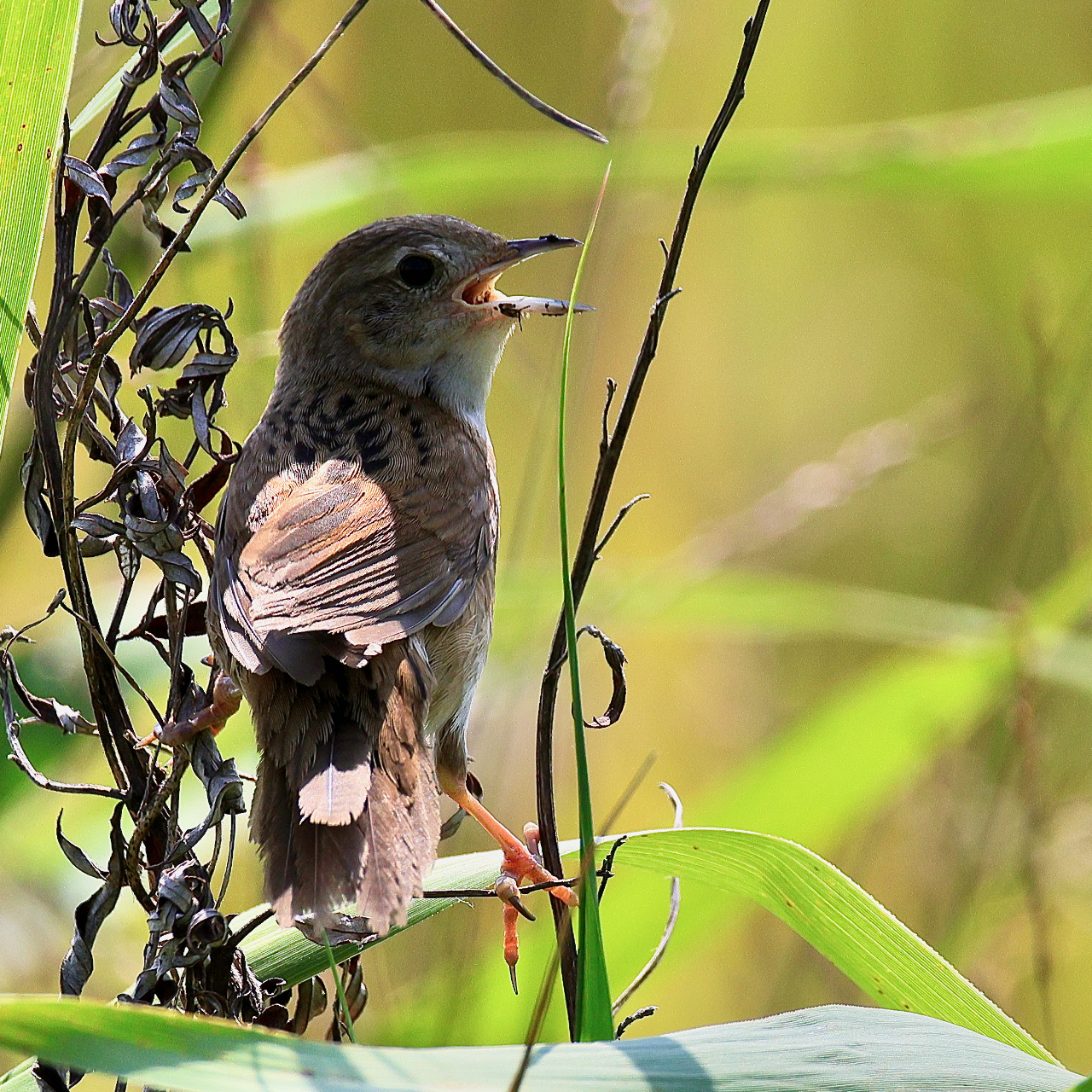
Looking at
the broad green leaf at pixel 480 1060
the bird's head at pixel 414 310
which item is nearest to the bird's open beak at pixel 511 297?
the bird's head at pixel 414 310

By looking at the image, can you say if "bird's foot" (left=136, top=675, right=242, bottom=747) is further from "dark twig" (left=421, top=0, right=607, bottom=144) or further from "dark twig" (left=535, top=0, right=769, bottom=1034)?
"dark twig" (left=421, top=0, right=607, bottom=144)

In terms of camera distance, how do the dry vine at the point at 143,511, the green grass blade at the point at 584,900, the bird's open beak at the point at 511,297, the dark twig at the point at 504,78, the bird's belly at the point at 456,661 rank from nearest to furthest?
the green grass blade at the point at 584,900, the dry vine at the point at 143,511, the dark twig at the point at 504,78, the bird's belly at the point at 456,661, the bird's open beak at the point at 511,297

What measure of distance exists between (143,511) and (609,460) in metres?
0.58

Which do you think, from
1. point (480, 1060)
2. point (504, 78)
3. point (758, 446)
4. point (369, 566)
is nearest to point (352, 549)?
point (369, 566)

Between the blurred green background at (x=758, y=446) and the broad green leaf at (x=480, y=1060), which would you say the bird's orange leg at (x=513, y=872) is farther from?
the broad green leaf at (x=480, y=1060)

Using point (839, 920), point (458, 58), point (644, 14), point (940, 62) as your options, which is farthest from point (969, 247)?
point (839, 920)

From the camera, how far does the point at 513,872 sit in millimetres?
1959

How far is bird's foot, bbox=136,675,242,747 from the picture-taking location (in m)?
1.49

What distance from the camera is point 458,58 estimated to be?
18.1ft

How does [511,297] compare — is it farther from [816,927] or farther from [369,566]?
[816,927]

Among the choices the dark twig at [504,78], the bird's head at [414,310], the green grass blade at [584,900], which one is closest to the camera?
the green grass blade at [584,900]

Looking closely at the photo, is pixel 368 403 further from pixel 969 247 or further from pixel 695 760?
pixel 969 247

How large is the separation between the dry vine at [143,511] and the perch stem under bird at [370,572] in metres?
0.08

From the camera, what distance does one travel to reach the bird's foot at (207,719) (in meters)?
1.49
